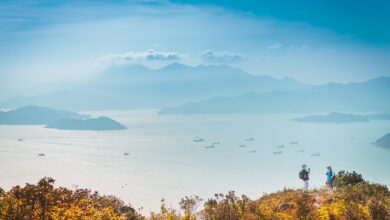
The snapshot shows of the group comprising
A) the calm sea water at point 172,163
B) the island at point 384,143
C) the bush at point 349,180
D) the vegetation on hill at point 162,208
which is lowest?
the vegetation on hill at point 162,208

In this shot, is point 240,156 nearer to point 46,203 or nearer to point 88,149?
point 88,149

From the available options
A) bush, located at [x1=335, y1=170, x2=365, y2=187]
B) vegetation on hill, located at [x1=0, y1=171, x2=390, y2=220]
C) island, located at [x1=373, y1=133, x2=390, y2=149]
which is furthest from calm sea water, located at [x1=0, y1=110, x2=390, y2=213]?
vegetation on hill, located at [x1=0, y1=171, x2=390, y2=220]

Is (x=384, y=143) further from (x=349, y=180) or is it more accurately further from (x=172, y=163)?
(x=349, y=180)

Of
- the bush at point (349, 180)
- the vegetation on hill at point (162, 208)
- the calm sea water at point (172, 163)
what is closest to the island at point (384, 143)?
the calm sea water at point (172, 163)

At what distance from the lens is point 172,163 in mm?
110938

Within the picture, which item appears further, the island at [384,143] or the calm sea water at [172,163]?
the island at [384,143]

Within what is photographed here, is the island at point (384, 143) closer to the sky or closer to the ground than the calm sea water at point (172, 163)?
closer to the sky

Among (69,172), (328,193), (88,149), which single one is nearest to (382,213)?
(328,193)

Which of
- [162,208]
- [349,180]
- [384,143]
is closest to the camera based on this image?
[162,208]

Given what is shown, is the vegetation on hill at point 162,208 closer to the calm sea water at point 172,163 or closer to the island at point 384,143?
the calm sea water at point 172,163

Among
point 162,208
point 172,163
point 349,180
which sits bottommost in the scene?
point 162,208

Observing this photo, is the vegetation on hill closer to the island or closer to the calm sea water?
the calm sea water

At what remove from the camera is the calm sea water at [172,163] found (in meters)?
83.1

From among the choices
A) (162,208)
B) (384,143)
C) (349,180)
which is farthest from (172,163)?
(162,208)
